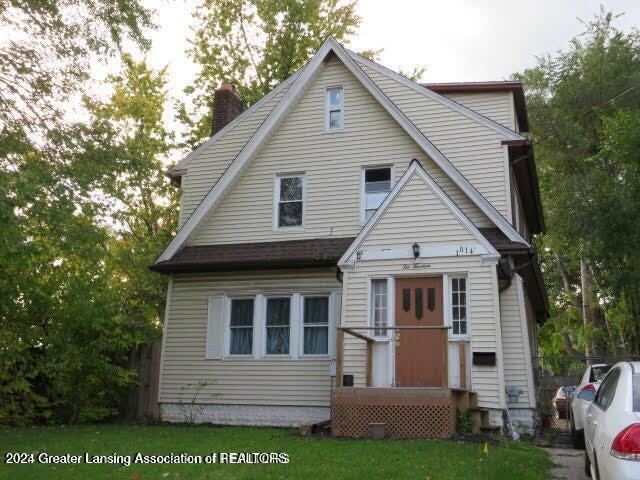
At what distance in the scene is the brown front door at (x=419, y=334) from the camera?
12.0m

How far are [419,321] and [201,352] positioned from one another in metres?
5.45

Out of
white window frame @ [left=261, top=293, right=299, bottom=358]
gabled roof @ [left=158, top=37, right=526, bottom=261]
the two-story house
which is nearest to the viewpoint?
the two-story house

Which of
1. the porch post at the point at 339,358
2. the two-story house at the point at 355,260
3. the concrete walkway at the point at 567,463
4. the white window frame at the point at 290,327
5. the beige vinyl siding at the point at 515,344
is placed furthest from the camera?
the white window frame at the point at 290,327

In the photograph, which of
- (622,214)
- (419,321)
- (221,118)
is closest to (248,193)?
(221,118)

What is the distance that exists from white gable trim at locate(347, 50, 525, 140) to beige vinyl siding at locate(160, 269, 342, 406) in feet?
15.7

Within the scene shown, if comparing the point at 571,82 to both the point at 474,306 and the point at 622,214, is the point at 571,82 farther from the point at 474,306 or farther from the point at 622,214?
the point at 474,306

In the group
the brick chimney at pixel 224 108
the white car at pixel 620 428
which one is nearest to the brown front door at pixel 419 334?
the white car at pixel 620 428

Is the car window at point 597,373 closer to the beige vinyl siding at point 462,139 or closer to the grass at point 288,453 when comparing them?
the grass at point 288,453

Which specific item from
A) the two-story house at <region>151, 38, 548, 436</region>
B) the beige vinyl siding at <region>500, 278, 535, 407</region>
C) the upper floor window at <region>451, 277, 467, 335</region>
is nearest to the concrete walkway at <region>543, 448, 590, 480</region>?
the two-story house at <region>151, 38, 548, 436</region>

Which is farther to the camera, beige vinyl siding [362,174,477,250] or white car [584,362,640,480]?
beige vinyl siding [362,174,477,250]

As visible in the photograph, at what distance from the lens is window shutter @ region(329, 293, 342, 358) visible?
14039 mm

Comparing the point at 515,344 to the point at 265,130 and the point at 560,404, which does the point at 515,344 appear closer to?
the point at 560,404

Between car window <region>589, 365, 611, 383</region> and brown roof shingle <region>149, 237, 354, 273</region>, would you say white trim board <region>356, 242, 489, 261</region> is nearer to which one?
brown roof shingle <region>149, 237, 354, 273</region>

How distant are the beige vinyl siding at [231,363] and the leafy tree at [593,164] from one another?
36.1ft
